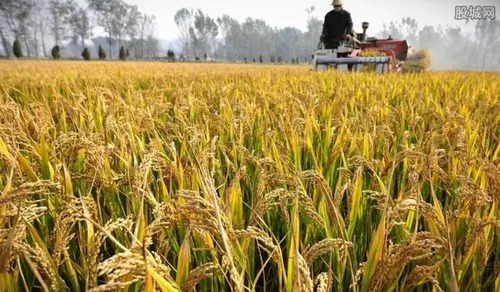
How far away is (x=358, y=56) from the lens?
8.80 m

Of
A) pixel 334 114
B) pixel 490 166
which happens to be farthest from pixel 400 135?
pixel 490 166

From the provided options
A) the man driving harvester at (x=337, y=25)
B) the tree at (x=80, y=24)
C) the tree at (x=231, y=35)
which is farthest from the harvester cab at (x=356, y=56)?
the tree at (x=231, y=35)

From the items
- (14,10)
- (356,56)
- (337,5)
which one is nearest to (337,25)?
(337,5)

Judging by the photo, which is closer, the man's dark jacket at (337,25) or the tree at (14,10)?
the man's dark jacket at (337,25)

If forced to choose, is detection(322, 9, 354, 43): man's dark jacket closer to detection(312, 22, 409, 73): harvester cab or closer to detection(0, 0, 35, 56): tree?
detection(312, 22, 409, 73): harvester cab

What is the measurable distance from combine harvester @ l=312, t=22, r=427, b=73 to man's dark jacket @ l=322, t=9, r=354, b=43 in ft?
0.74

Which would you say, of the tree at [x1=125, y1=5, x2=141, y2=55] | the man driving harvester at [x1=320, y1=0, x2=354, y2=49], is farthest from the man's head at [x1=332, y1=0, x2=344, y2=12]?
the tree at [x1=125, y1=5, x2=141, y2=55]

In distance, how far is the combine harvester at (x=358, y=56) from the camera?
7.91m

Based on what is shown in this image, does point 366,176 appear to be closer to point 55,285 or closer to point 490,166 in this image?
point 490,166

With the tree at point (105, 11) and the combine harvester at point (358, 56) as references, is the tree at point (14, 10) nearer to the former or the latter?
the tree at point (105, 11)

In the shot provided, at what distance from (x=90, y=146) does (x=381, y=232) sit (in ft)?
2.95

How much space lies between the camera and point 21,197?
60 cm

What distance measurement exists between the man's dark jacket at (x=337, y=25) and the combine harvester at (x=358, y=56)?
226 millimetres

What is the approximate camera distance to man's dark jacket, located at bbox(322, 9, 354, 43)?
9375 millimetres
